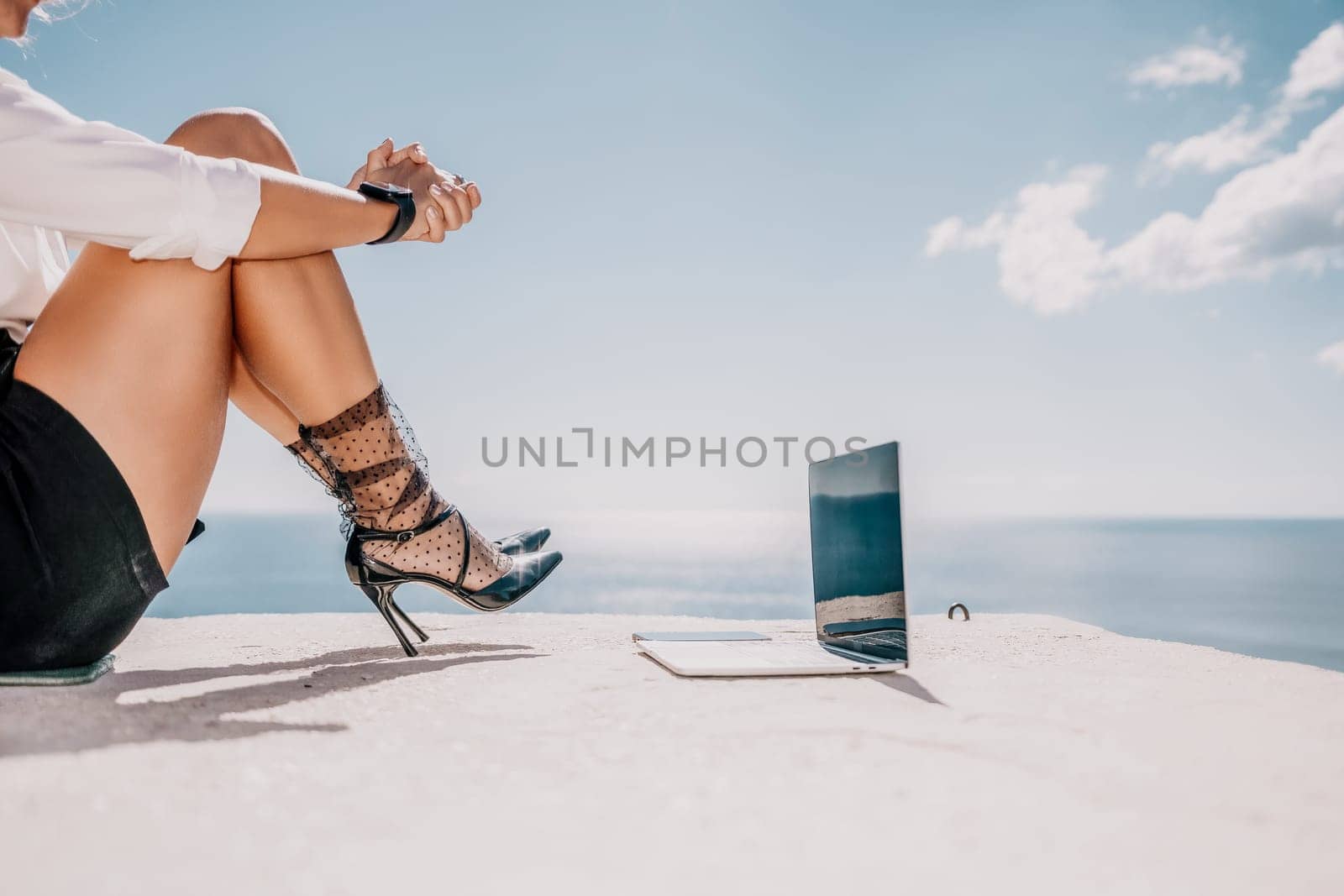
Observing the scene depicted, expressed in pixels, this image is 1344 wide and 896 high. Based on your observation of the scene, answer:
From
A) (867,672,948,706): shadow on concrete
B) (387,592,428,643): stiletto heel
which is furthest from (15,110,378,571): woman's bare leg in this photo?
(867,672,948,706): shadow on concrete

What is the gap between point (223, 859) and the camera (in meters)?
0.45

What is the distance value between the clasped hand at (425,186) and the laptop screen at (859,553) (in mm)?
635

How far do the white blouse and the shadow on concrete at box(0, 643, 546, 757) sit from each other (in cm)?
43

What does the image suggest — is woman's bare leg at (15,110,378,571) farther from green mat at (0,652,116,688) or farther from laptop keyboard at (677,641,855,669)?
laptop keyboard at (677,641,855,669)

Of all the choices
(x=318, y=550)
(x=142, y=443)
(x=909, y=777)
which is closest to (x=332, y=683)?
(x=142, y=443)

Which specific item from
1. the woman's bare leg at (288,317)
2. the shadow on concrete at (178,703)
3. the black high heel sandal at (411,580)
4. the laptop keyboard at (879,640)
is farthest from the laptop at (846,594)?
the woman's bare leg at (288,317)

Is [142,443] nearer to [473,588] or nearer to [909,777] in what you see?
[473,588]

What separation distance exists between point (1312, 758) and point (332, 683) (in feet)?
3.18

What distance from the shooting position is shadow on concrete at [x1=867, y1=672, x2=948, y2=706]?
2.89ft

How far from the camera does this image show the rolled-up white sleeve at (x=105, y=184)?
76 cm

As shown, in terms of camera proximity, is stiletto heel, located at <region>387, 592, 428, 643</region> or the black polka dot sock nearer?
the black polka dot sock

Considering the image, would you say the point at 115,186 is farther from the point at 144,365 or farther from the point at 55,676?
the point at 55,676

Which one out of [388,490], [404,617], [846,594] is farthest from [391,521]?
[846,594]

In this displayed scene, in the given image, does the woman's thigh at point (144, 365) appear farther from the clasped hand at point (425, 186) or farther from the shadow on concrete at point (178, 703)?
the clasped hand at point (425, 186)
